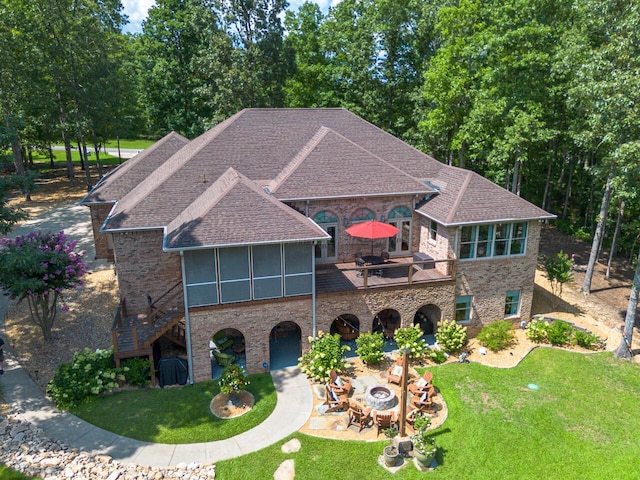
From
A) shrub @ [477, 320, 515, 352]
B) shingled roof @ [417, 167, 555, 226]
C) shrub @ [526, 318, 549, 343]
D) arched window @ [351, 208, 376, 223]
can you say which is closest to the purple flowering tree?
arched window @ [351, 208, 376, 223]

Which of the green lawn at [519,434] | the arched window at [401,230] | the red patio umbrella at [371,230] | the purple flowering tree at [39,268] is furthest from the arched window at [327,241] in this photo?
the purple flowering tree at [39,268]

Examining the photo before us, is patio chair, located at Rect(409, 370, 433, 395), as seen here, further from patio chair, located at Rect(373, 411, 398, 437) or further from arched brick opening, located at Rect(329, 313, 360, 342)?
arched brick opening, located at Rect(329, 313, 360, 342)

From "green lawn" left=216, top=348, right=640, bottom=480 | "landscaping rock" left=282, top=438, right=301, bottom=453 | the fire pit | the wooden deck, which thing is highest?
the wooden deck

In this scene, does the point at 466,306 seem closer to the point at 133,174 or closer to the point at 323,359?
the point at 323,359

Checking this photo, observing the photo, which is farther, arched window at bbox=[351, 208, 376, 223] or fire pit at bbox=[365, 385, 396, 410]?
arched window at bbox=[351, 208, 376, 223]

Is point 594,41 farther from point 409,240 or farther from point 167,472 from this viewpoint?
point 167,472

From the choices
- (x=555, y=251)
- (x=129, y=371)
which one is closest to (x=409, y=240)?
(x=129, y=371)

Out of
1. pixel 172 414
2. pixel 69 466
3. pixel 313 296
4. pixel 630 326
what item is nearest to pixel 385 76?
pixel 313 296
